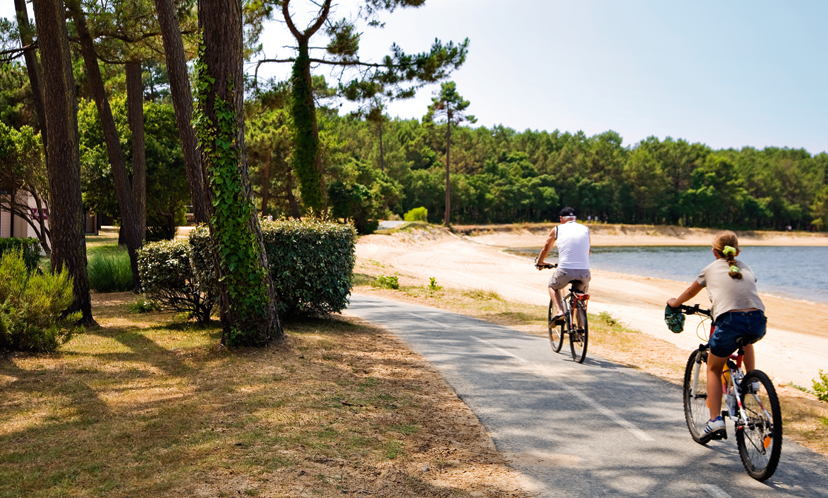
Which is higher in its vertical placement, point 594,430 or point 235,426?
point 235,426

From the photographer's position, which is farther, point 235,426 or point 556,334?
point 556,334

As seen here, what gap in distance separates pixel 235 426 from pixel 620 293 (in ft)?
79.1

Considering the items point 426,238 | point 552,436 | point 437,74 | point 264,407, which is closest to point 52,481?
point 264,407

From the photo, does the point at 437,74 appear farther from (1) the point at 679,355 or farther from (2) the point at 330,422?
(2) the point at 330,422

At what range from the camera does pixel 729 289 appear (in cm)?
490

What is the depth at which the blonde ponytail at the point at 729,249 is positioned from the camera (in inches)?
192

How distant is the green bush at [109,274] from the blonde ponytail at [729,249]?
1466 centimetres

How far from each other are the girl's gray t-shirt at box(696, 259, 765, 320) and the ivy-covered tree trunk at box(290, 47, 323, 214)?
19.0 metres

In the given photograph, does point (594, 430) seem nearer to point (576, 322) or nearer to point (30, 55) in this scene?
point (576, 322)

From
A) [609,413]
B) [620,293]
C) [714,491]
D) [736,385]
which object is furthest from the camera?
[620,293]

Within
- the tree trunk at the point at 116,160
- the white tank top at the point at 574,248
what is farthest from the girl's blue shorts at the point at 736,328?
the tree trunk at the point at 116,160

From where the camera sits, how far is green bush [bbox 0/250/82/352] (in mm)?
7695

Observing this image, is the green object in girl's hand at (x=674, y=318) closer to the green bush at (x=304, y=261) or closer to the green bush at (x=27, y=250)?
the green bush at (x=304, y=261)

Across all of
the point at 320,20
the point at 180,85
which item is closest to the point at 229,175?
the point at 180,85
